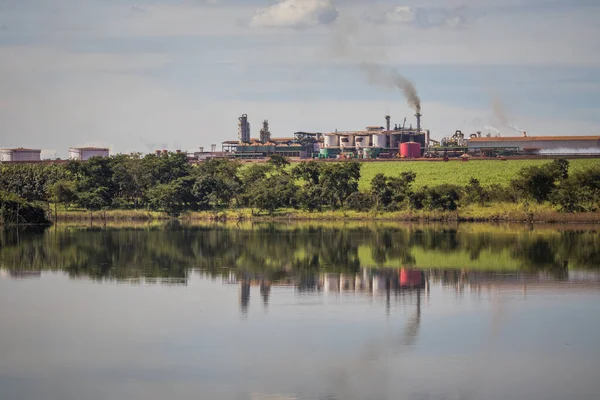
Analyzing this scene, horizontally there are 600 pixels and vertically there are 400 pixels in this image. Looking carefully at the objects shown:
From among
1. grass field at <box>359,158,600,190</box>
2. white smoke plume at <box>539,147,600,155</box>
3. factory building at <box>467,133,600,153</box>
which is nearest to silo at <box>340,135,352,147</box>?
factory building at <box>467,133,600,153</box>

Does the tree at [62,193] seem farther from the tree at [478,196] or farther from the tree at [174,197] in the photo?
the tree at [478,196]

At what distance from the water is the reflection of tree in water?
0.85 ft

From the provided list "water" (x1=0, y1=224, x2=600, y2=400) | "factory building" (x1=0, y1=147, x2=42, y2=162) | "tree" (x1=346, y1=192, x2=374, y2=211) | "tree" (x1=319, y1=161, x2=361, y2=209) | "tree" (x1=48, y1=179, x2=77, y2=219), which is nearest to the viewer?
"water" (x1=0, y1=224, x2=600, y2=400)

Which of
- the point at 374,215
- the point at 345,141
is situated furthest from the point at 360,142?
the point at 374,215

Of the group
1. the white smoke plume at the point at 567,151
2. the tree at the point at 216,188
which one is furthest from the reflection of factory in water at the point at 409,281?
the white smoke plume at the point at 567,151

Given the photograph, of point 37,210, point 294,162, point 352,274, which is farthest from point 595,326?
point 294,162

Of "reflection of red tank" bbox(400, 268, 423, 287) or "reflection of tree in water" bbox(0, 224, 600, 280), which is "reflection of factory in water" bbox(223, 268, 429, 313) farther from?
"reflection of tree in water" bbox(0, 224, 600, 280)

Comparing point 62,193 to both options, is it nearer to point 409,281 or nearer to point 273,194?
point 273,194

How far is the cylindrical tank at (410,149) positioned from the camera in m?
118

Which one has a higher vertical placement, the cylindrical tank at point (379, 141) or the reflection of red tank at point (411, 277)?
the cylindrical tank at point (379, 141)

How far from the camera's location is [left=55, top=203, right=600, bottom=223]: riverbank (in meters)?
68.4

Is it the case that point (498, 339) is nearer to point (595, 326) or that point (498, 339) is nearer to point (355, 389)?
point (595, 326)

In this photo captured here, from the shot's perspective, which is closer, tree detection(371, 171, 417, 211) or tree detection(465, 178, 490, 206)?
tree detection(465, 178, 490, 206)

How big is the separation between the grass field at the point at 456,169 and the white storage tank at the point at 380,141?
81.0 ft
